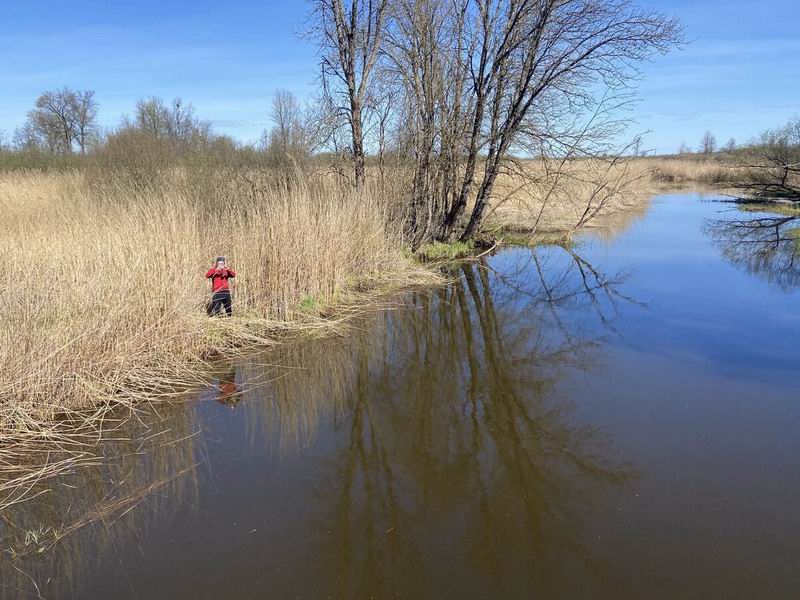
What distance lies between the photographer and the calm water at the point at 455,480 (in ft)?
9.71

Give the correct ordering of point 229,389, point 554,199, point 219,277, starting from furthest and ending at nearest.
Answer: point 554,199, point 219,277, point 229,389

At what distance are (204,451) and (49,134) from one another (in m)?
43.0

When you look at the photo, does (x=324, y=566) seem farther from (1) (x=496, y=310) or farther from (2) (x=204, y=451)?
(1) (x=496, y=310)

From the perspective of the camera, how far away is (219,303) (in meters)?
6.71

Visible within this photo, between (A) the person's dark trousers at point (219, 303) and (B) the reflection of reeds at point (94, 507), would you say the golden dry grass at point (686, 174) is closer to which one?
(A) the person's dark trousers at point (219, 303)

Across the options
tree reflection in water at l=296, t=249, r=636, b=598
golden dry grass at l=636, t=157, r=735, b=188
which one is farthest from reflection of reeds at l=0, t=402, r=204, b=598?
golden dry grass at l=636, t=157, r=735, b=188

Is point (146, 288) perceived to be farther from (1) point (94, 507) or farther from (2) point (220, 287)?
(1) point (94, 507)

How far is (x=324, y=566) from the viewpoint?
9.98 ft

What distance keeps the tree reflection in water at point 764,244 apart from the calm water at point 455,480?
5.07m

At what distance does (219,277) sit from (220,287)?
0.42ft

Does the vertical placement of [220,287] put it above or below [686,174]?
below

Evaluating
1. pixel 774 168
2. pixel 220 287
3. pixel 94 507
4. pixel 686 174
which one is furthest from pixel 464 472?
pixel 686 174

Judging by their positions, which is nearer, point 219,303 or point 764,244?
point 219,303

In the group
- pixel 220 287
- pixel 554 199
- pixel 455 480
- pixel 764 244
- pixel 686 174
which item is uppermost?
pixel 686 174
